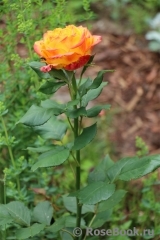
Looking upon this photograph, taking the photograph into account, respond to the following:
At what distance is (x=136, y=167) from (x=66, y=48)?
39 cm

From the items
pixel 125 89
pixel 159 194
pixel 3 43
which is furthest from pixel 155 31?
pixel 3 43

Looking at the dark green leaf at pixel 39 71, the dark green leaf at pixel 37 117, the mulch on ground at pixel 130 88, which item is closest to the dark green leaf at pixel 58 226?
the dark green leaf at pixel 37 117

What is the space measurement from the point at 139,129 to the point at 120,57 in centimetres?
80

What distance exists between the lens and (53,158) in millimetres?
1364

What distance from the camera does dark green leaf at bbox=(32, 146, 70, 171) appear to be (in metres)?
1.34

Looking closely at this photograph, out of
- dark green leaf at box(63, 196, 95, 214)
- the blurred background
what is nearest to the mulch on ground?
the blurred background

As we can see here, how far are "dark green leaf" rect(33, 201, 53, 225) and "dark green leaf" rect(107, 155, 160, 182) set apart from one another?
0.28 m

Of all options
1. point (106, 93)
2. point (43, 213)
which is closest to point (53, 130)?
point (43, 213)

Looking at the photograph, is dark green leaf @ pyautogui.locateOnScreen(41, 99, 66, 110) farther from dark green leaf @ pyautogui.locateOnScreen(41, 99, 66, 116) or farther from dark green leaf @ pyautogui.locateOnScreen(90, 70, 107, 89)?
dark green leaf @ pyautogui.locateOnScreen(90, 70, 107, 89)

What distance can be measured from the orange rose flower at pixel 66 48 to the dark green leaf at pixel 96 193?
34cm

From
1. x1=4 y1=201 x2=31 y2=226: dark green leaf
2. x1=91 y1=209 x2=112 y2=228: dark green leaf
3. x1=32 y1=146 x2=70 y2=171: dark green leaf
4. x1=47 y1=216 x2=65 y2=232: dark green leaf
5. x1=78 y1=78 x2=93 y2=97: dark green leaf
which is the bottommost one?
x1=91 y1=209 x2=112 y2=228: dark green leaf

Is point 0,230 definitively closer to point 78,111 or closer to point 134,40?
point 78,111

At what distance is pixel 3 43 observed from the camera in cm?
188

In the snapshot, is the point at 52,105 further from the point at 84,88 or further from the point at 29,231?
the point at 29,231
